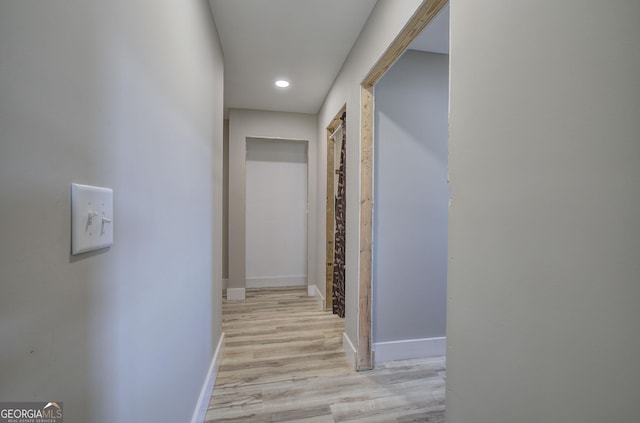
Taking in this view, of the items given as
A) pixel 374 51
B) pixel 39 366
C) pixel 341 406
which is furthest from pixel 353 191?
pixel 39 366

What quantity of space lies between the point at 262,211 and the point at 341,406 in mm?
2997

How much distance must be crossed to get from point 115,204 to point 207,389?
1.53 m

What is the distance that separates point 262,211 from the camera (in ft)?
13.7

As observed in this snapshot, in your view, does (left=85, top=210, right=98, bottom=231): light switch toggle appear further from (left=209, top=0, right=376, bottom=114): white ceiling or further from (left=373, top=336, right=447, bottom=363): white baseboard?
(left=373, top=336, right=447, bottom=363): white baseboard

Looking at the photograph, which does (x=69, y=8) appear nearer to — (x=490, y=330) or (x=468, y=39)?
(x=468, y=39)

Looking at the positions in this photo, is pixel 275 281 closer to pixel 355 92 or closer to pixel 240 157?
pixel 240 157

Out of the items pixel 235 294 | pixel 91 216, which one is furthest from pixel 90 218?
pixel 235 294

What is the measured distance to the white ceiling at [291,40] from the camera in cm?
183

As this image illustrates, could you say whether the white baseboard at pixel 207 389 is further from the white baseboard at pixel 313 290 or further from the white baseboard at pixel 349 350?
the white baseboard at pixel 313 290

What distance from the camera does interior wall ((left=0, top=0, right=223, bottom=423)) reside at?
0.41m

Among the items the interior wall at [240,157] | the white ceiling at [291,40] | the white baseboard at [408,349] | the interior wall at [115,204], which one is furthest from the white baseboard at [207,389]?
the white ceiling at [291,40]

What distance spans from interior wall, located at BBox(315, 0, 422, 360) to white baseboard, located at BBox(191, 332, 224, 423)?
107cm

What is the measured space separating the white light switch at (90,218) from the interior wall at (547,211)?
1088mm

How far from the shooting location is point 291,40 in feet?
7.20
